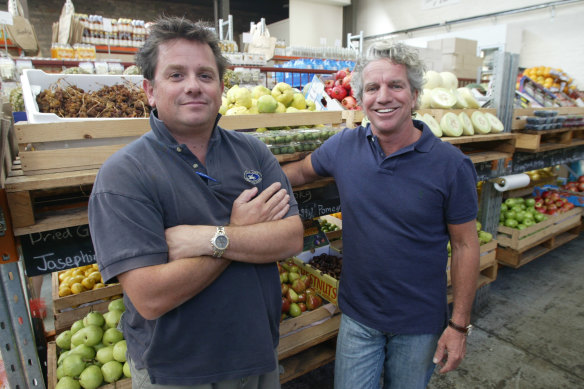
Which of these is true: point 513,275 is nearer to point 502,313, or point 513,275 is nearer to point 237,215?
point 502,313

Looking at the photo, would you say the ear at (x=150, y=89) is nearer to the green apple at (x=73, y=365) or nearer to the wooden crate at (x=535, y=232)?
the green apple at (x=73, y=365)

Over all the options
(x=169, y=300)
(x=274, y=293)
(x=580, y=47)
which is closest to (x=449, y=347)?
(x=274, y=293)

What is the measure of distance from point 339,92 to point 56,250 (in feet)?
7.32

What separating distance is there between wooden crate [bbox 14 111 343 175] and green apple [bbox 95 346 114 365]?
37.7 inches

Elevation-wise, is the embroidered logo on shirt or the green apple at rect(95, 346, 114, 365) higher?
the embroidered logo on shirt

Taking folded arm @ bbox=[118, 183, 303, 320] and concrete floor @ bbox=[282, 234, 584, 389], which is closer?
folded arm @ bbox=[118, 183, 303, 320]

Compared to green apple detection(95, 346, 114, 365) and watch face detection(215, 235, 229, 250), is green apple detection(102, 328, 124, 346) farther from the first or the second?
watch face detection(215, 235, 229, 250)

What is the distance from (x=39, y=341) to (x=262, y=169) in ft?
5.88

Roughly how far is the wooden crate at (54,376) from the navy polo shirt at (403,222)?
1.12 meters

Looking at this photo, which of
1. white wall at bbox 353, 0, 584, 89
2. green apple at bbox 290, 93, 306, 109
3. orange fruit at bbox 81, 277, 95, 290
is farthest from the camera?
white wall at bbox 353, 0, 584, 89

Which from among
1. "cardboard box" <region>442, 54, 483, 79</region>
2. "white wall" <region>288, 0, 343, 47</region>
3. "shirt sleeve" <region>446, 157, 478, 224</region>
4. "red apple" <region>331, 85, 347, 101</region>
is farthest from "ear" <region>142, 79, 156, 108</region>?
"white wall" <region>288, 0, 343, 47</region>

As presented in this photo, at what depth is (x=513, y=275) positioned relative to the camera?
13.9ft

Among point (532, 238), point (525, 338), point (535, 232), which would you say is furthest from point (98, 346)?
point (535, 232)

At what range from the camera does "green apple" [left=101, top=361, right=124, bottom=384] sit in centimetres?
173
